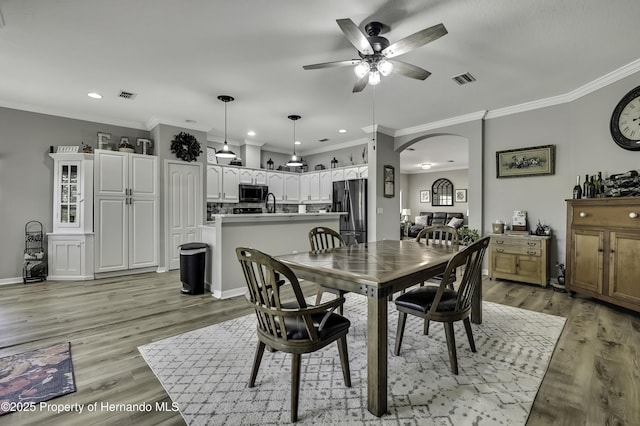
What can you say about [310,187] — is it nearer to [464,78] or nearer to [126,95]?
[126,95]

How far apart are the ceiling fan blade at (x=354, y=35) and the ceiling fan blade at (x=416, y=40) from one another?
165 mm

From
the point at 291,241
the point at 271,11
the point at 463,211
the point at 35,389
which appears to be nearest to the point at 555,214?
the point at 291,241

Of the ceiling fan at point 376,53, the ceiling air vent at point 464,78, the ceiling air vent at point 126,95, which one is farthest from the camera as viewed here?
the ceiling air vent at point 126,95

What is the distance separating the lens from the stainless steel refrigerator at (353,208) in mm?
5961

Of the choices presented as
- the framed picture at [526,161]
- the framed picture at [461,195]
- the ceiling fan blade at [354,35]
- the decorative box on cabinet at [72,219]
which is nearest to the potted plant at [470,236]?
the framed picture at [526,161]

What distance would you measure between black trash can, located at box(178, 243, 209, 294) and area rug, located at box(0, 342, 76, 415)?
1466mm

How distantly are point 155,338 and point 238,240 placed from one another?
152cm

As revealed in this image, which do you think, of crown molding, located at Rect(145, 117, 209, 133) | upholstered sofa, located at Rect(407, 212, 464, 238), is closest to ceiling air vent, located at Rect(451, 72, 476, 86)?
crown molding, located at Rect(145, 117, 209, 133)

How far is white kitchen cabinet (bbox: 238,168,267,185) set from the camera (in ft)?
21.8

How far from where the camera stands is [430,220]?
11000 mm

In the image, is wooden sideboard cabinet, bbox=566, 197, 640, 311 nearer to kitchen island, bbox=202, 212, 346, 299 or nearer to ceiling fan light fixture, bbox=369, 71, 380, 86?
ceiling fan light fixture, bbox=369, 71, 380, 86

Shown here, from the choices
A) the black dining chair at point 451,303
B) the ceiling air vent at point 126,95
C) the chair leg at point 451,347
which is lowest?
the chair leg at point 451,347

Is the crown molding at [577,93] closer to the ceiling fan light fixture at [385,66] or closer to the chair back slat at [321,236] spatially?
the ceiling fan light fixture at [385,66]

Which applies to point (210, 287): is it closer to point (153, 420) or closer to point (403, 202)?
point (153, 420)
